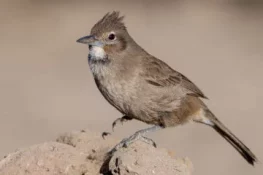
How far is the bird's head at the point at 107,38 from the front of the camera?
9.45 meters

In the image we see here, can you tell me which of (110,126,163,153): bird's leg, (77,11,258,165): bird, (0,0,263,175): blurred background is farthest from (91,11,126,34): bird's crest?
(0,0,263,175): blurred background

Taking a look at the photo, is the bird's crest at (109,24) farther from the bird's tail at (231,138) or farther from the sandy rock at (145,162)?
the sandy rock at (145,162)

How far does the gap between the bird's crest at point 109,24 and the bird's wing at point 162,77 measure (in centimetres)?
48

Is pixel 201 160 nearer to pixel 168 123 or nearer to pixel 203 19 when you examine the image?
pixel 168 123

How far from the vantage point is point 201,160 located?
14.7m

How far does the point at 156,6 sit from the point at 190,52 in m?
2.54

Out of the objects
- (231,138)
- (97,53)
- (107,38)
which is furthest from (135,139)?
(231,138)

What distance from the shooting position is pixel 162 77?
994 cm

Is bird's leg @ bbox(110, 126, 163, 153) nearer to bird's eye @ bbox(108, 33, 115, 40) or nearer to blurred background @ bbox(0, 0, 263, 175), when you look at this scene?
bird's eye @ bbox(108, 33, 115, 40)

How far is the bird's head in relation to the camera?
9.45 m

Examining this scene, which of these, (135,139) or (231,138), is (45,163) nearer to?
(135,139)


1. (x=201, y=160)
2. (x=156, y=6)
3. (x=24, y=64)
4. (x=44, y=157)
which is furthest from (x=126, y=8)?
(x=44, y=157)

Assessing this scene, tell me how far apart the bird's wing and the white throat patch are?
471mm

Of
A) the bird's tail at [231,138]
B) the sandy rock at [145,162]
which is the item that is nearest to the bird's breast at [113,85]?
the sandy rock at [145,162]
